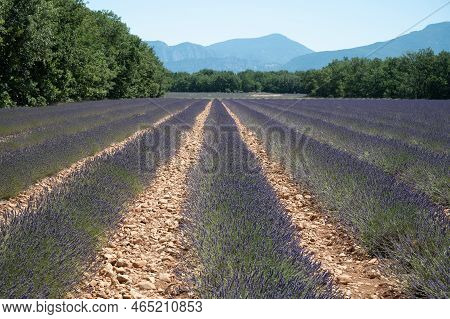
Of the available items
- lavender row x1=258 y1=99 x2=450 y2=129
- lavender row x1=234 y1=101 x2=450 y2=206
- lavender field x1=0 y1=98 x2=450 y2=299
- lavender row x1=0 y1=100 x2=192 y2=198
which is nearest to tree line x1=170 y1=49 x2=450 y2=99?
lavender row x1=258 y1=99 x2=450 y2=129

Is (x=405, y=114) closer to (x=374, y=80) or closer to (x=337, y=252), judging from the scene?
(x=337, y=252)

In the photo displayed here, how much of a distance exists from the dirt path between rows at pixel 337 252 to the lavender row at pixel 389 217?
0.12 meters

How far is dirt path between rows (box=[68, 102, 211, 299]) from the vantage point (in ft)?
9.09

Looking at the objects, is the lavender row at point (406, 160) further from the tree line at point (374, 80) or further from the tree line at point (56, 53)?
the tree line at point (374, 80)

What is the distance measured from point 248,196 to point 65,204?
156 centimetres

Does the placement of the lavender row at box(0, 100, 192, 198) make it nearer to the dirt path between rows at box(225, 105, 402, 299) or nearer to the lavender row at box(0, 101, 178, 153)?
the lavender row at box(0, 101, 178, 153)

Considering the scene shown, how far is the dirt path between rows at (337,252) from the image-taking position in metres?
2.87

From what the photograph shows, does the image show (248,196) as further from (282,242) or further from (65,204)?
(65,204)

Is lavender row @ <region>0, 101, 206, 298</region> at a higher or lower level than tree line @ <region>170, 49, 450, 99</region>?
lower

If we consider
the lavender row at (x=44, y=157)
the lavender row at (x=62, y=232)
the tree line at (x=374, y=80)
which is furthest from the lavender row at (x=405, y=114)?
the tree line at (x=374, y=80)

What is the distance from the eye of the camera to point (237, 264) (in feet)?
8.26

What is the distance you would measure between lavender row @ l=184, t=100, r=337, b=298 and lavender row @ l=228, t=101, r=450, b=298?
2.05ft

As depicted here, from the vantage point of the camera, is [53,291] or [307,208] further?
[307,208]
